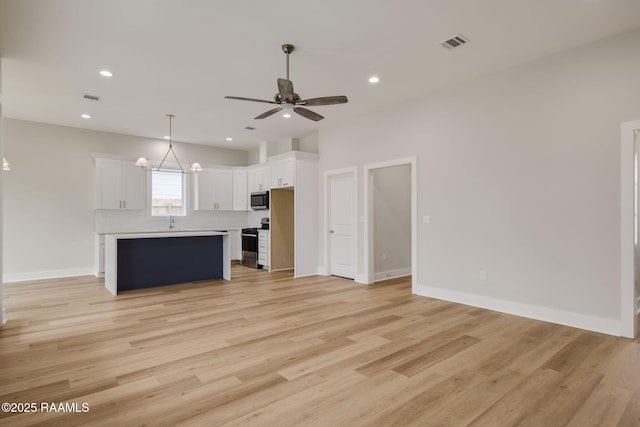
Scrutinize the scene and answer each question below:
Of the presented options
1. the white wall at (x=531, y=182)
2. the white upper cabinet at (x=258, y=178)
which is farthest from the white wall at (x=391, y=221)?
the white upper cabinet at (x=258, y=178)

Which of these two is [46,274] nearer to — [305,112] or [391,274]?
[305,112]

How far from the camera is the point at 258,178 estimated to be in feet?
28.4

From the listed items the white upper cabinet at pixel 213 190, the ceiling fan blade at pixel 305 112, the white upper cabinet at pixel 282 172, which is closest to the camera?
the ceiling fan blade at pixel 305 112

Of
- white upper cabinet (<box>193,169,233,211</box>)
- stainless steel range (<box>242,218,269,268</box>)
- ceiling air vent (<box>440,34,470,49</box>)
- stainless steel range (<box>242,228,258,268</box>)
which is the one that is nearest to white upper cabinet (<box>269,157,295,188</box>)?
stainless steel range (<box>242,218,269,268</box>)

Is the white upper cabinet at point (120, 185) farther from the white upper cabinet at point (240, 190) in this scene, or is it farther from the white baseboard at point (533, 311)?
the white baseboard at point (533, 311)

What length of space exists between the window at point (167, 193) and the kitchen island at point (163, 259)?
7.04ft

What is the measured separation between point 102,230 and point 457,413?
769cm

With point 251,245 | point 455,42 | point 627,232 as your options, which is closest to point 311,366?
point 627,232

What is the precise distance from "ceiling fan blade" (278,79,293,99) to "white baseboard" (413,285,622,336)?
3488mm

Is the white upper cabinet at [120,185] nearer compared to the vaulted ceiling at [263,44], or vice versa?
the vaulted ceiling at [263,44]

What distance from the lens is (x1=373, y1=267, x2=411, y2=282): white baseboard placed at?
20.9ft

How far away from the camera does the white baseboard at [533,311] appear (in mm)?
3541

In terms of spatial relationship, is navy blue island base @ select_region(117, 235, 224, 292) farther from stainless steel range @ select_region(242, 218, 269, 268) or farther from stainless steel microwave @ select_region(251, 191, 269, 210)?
stainless steel microwave @ select_region(251, 191, 269, 210)

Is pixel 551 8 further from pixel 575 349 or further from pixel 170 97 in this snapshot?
pixel 170 97
